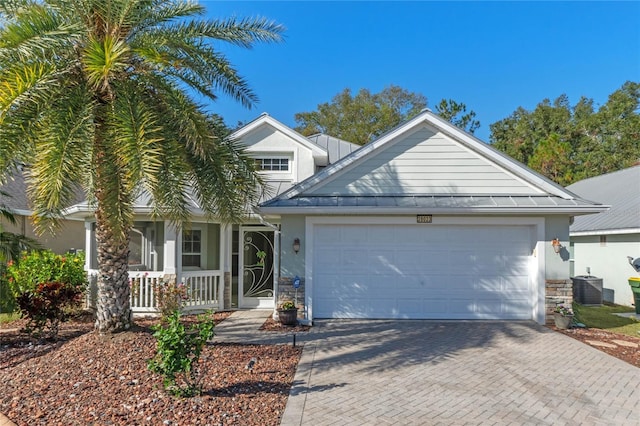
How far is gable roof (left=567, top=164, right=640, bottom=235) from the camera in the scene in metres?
12.7

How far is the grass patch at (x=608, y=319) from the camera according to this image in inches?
367

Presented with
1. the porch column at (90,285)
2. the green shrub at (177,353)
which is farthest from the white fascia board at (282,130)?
the green shrub at (177,353)

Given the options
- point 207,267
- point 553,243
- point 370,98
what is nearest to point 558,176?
point 370,98

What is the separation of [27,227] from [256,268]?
10146 mm

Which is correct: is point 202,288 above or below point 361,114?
below

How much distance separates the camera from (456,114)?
26.8 metres

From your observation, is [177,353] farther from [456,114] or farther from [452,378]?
[456,114]

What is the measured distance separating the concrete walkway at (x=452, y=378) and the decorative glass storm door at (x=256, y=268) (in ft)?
7.89

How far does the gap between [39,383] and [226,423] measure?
2936 millimetres

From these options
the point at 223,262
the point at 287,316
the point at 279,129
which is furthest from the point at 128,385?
the point at 279,129

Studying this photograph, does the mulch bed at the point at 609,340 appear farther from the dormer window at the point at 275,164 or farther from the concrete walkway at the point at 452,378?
the dormer window at the point at 275,164

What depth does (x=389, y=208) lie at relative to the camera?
9109 mm

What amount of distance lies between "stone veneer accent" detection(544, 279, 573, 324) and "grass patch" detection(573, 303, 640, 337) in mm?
956

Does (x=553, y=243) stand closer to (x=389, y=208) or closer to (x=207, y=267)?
(x=389, y=208)
